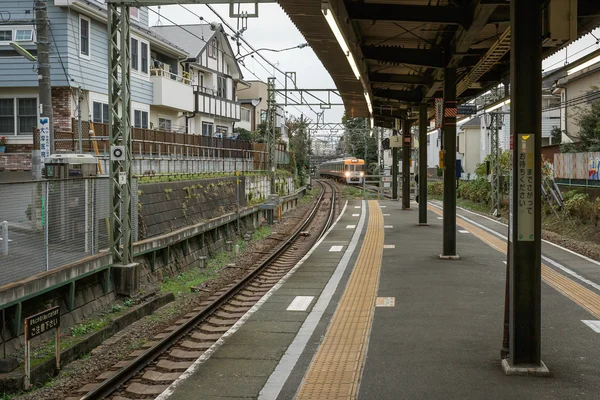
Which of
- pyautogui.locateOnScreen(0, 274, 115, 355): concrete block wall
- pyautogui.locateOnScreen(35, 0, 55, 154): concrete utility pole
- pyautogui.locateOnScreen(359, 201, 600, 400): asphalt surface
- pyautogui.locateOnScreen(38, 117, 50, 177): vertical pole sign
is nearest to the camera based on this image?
pyautogui.locateOnScreen(359, 201, 600, 400): asphalt surface

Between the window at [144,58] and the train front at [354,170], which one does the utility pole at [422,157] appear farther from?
the train front at [354,170]

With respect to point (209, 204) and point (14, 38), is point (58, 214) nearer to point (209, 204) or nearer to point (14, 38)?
point (209, 204)

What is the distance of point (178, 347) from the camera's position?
9.20 m

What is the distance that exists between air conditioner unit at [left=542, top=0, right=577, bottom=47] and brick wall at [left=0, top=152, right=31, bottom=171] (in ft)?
61.9

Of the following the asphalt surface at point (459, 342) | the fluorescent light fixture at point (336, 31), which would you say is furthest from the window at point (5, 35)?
the asphalt surface at point (459, 342)

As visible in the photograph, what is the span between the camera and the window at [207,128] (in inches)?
1495

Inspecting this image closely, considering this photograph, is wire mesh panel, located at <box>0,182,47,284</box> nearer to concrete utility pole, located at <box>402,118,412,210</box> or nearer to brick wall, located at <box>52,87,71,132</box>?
brick wall, located at <box>52,87,71,132</box>

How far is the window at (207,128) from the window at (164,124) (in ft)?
16.9

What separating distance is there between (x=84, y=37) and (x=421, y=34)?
44.1 ft

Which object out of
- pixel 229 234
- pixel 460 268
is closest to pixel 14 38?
pixel 229 234

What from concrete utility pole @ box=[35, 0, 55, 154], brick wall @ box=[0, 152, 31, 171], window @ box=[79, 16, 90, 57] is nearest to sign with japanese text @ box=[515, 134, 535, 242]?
concrete utility pole @ box=[35, 0, 55, 154]

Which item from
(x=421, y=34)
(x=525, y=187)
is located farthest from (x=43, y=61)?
(x=525, y=187)

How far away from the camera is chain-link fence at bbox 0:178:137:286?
915 centimetres

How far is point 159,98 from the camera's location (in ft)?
96.4
